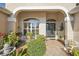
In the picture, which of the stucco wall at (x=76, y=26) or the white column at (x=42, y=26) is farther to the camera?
the white column at (x=42, y=26)

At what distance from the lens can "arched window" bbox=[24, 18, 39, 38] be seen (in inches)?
1062

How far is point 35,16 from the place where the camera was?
2623 cm

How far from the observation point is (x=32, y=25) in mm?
27484

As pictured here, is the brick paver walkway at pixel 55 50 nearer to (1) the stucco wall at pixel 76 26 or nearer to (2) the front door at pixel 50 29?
(1) the stucco wall at pixel 76 26

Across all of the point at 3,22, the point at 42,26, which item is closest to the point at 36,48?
the point at 3,22

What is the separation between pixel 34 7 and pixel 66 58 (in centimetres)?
1598

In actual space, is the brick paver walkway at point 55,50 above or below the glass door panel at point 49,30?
below

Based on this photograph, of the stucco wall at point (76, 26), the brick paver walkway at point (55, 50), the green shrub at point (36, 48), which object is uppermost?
the stucco wall at point (76, 26)

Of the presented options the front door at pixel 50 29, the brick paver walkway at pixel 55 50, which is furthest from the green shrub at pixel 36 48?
the front door at pixel 50 29

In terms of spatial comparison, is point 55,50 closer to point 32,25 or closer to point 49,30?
point 32,25

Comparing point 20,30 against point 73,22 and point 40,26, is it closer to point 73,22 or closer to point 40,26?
point 40,26

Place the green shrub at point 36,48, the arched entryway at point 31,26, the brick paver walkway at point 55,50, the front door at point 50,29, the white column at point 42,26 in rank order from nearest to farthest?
the green shrub at point 36,48 → the brick paver walkway at point 55,50 → the white column at point 42,26 → the arched entryway at point 31,26 → the front door at point 50,29

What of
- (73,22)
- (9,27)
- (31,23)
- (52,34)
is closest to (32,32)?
(31,23)

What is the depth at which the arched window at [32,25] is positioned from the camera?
26969 mm
